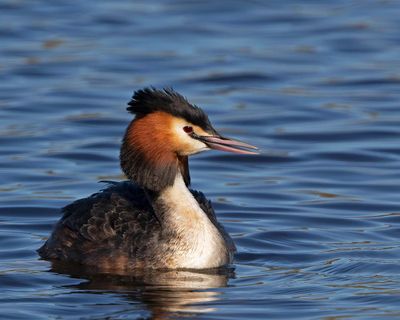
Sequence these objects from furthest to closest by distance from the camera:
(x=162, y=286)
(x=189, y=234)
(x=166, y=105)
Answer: (x=189, y=234) < (x=166, y=105) < (x=162, y=286)

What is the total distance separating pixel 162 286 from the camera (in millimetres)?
11047

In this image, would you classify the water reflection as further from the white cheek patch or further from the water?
the white cheek patch

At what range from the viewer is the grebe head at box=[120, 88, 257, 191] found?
11352 mm

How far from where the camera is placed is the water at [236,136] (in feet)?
35.4

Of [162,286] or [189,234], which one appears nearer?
[162,286]

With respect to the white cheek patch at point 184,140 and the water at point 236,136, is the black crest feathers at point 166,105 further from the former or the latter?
the water at point 236,136

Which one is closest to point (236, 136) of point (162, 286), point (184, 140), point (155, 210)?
point (155, 210)

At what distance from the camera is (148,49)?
72.3 feet

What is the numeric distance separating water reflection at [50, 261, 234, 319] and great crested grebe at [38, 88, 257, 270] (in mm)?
107

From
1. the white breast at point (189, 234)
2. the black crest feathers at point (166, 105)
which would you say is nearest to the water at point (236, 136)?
the white breast at point (189, 234)

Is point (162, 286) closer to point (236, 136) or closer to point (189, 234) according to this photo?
point (189, 234)

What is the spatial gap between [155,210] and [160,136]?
26.9 inches

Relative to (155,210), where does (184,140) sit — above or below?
above

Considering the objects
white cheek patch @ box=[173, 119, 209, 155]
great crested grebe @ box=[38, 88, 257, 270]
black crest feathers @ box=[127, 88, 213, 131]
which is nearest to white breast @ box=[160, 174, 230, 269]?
great crested grebe @ box=[38, 88, 257, 270]
